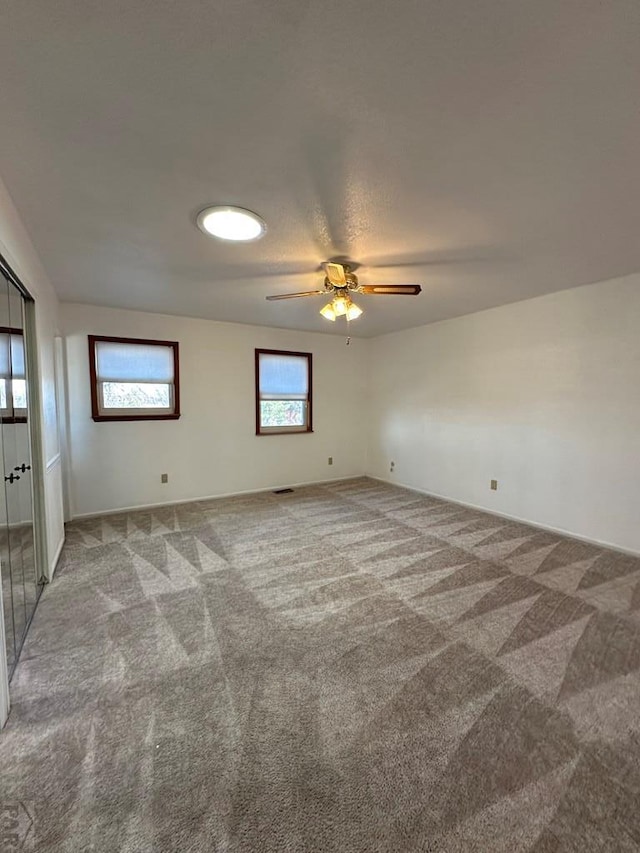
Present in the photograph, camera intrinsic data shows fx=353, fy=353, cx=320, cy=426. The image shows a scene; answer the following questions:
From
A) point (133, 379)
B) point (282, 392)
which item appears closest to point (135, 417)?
point (133, 379)

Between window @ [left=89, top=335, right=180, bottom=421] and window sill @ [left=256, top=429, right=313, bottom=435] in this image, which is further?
window sill @ [left=256, top=429, right=313, bottom=435]

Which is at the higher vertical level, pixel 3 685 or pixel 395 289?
pixel 395 289

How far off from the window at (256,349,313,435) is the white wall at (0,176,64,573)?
248 cm

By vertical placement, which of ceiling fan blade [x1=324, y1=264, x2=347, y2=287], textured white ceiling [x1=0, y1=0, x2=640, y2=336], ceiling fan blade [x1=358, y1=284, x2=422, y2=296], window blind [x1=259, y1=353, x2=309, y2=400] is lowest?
window blind [x1=259, y1=353, x2=309, y2=400]

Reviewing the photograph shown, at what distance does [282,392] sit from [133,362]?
6.70 ft

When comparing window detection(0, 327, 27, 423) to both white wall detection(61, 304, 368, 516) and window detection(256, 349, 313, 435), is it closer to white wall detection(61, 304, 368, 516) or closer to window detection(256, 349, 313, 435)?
white wall detection(61, 304, 368, 516)

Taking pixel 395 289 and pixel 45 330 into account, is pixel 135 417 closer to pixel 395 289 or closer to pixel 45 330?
pixel 45 330

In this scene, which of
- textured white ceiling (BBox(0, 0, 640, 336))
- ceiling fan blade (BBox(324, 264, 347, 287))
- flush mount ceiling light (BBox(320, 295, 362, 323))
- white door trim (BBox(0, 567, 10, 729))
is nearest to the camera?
textured white ceiling (BBox(0, 0, 640, 336))

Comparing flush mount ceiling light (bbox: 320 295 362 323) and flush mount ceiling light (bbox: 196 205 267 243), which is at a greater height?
flush mount ceiling light (bbox: 196 205 267 243)

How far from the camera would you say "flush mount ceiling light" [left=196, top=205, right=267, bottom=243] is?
2025mm

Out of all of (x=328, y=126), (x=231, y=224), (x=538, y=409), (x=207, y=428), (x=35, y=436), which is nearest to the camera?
(x=328, y=126)

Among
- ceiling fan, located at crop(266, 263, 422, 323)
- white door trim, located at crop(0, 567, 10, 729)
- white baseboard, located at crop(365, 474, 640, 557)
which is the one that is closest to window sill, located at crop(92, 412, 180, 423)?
ceiling fan, located at crop(266, 263, 422, 323)

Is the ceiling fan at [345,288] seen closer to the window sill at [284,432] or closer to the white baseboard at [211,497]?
the window sill at [284,432]

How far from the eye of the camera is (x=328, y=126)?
1.41m
